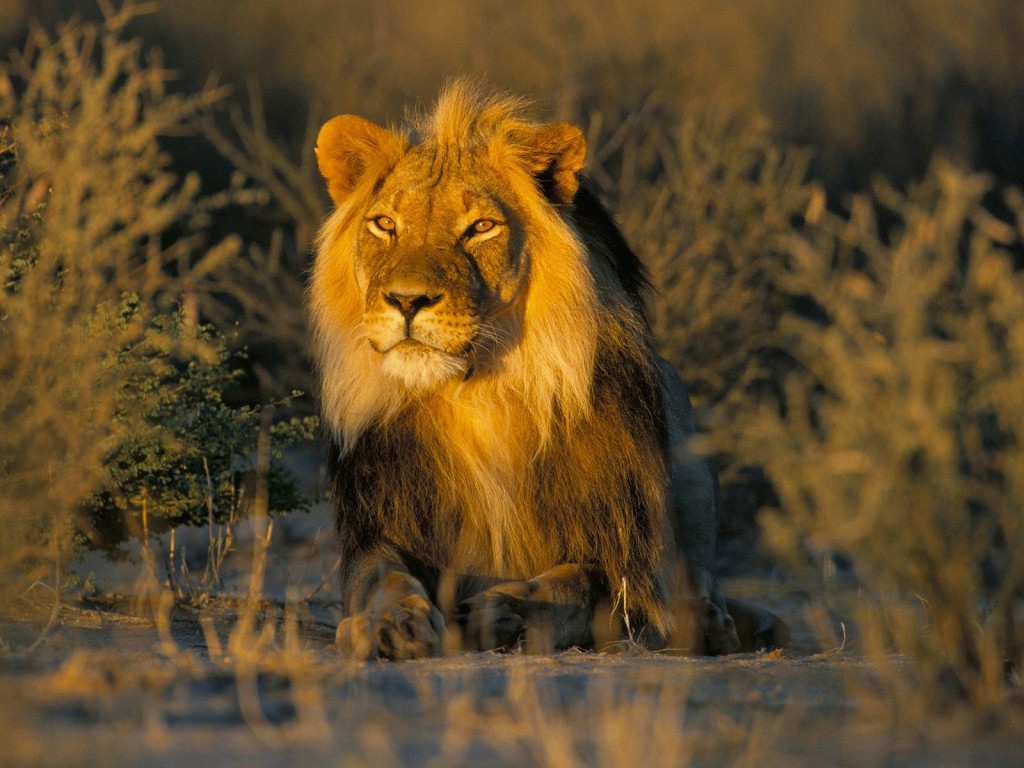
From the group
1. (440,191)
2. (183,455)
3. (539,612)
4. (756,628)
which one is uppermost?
(440,191)

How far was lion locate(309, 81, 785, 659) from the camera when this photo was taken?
189 inches

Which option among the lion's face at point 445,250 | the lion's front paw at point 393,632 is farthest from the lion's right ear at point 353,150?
the lion's front paw at point 393,632

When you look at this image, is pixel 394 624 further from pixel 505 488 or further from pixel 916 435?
pixel 916 435

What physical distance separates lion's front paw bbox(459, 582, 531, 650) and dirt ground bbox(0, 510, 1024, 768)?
38 cm

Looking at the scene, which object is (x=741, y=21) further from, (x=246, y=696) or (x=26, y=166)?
(x=246, y=696)

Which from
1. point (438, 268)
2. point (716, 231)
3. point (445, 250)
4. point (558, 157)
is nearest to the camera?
point (438, 268)

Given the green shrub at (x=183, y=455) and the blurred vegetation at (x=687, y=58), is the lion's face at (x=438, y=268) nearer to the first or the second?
the green shrub at (x=183, y=455)

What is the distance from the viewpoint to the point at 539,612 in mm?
4578

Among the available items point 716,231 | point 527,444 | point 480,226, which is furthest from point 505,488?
point 716,231

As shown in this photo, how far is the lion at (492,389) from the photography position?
15.7 feet

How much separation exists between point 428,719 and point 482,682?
0.48 meters

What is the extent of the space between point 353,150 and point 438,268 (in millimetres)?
846

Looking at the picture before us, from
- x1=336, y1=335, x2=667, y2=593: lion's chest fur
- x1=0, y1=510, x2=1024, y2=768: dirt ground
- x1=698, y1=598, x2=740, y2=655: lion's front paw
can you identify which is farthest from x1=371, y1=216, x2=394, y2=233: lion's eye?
x1=698, y1=598, x2=740, y2=655: lion's front paw

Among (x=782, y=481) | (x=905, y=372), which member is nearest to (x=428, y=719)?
(x=782, y=481)
